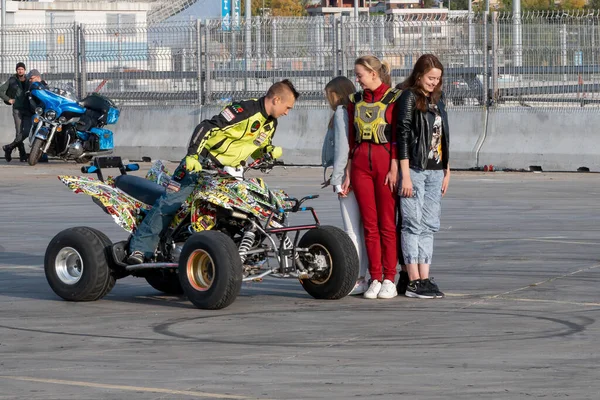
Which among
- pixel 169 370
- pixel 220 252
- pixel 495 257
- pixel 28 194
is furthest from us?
pixel 28 194

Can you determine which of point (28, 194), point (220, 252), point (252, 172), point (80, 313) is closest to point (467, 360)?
point (220, 252)

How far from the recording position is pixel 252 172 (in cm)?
2105

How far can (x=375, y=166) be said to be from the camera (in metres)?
9.16

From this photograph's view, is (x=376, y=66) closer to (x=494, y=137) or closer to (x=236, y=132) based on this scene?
(x=236, y=132)

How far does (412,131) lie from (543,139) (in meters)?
11.9

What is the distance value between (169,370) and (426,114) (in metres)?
3.18

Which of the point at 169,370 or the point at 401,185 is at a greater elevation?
the point at 401,185

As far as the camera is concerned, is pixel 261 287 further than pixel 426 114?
Yes

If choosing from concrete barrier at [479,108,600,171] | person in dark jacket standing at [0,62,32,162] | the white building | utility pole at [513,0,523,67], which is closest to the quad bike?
concrete barrier at [479,108,600,171]

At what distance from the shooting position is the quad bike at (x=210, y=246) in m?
8.68

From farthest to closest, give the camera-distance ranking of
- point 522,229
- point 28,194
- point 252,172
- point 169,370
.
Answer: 1. point 252,172
2. point 28,194
3. point 522,229
4. point 169,370

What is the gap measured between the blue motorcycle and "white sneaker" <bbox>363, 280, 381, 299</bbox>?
13779mm

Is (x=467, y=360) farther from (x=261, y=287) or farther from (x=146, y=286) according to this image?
(x=146, y=286)

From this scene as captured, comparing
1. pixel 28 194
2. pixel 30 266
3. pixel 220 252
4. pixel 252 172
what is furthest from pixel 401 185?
pixel 252 172
